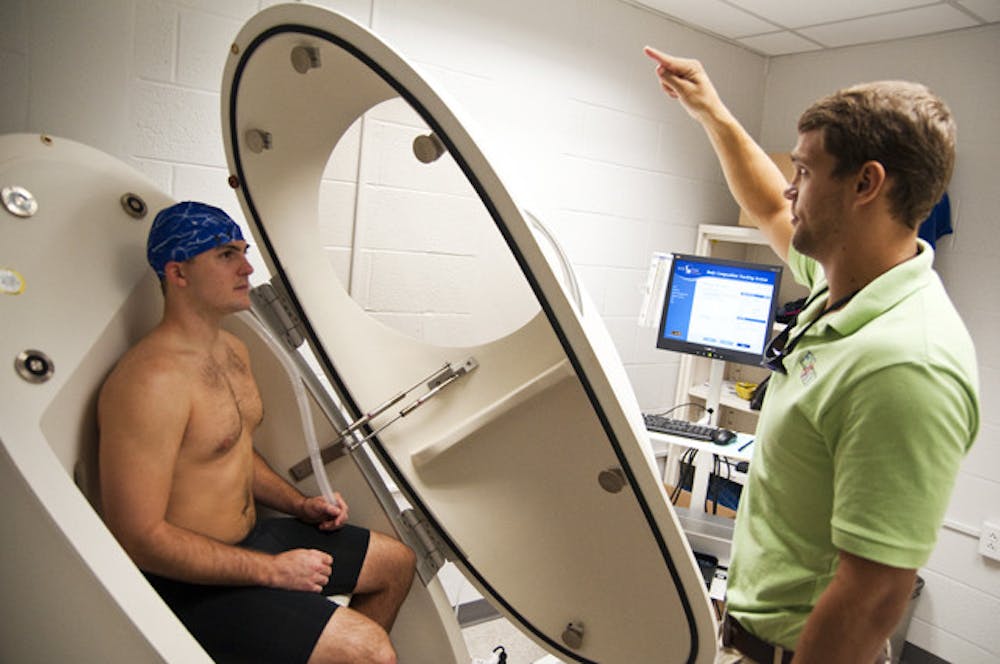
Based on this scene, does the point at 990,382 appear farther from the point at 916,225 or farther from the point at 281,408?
the point at 281,408

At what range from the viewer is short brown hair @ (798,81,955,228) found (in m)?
1.03

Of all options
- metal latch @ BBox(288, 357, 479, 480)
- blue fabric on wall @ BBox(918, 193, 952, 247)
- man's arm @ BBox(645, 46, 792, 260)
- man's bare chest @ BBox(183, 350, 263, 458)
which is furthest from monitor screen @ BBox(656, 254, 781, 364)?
man's bare chest @ BBox(183, 350, 263, 458)

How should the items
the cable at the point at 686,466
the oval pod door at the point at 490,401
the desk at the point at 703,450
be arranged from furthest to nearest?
the cable at the point at 686,466
the desk at the point at 703,450
the oval pod door at the point at 490,401

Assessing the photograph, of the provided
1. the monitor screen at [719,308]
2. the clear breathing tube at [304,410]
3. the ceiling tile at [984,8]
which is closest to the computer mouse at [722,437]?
the monitor screen at [719,308]

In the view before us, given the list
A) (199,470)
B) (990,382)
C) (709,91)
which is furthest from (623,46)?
(199,470)

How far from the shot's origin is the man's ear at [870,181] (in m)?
1.04

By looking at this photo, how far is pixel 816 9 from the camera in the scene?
9.04 feet

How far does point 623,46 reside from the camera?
2916mm

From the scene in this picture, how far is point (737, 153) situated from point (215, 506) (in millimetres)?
1403

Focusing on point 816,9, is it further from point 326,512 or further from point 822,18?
point 326,512

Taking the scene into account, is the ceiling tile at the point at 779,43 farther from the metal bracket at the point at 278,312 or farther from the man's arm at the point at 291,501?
the man's arm at the point at 291,501

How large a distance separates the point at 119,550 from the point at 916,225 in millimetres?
1293

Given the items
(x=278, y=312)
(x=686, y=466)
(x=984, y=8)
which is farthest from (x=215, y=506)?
(x=984, y=8)

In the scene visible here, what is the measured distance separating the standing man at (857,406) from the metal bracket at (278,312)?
954 millimetres
